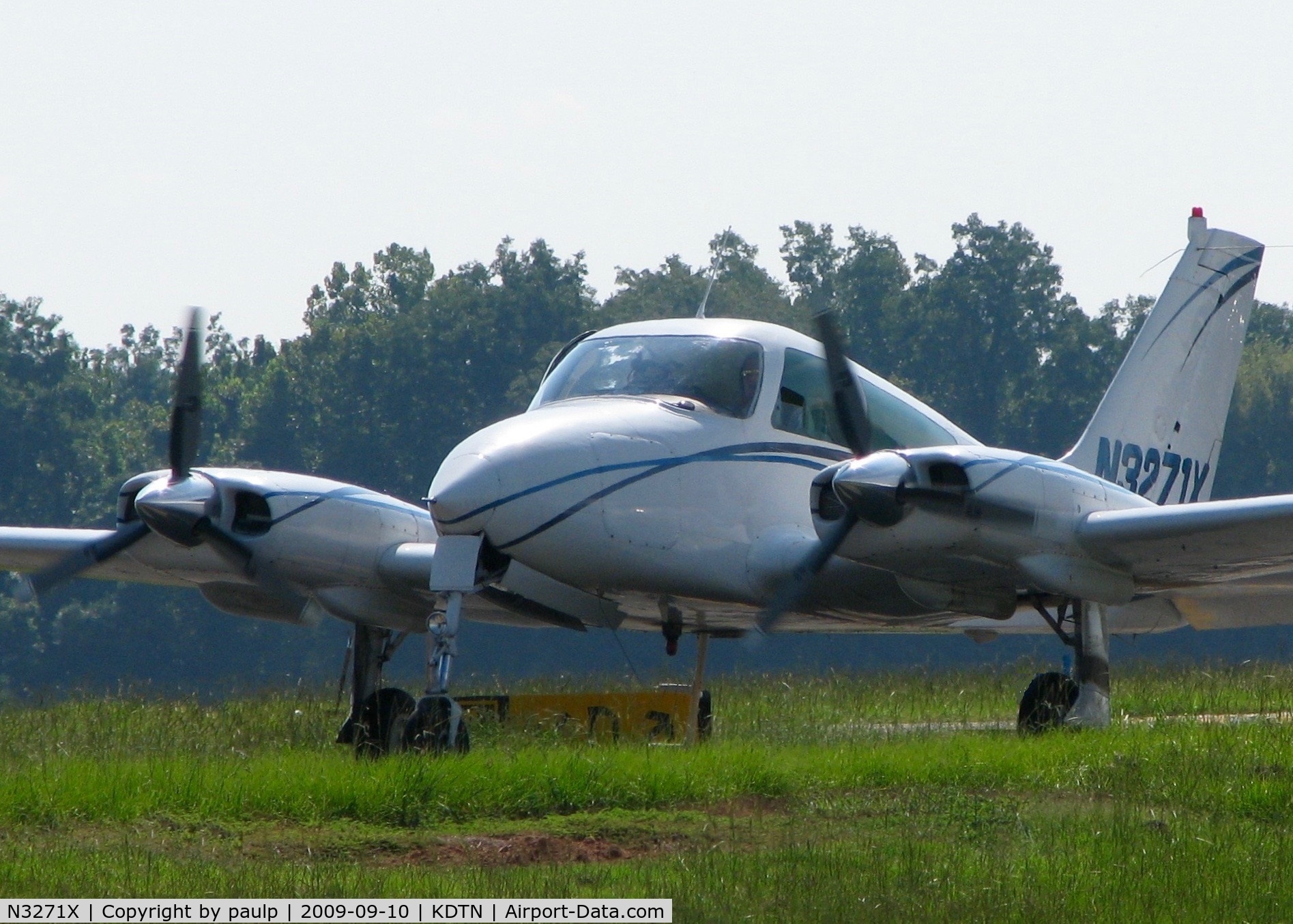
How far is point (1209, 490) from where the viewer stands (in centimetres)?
1662

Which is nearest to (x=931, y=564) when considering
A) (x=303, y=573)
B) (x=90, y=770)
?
(x=303, y=573)

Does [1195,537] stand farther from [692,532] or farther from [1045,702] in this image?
[692,532]

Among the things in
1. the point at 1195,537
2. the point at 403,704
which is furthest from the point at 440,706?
the point at 1195,537

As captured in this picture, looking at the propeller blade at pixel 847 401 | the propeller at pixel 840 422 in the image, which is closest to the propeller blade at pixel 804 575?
the propeller at pixel 840 422

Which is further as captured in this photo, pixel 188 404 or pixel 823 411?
pixel 823 411

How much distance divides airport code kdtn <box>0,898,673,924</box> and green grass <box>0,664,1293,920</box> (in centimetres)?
26

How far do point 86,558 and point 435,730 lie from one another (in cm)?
439

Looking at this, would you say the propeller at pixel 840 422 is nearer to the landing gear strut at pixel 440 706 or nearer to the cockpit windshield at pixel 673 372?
the cockpit windshield at pixel 673 372

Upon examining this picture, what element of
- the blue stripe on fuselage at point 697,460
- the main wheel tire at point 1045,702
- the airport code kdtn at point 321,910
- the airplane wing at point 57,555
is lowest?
the airport code kdtn at point 321,910

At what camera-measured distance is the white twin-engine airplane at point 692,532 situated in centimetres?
1098

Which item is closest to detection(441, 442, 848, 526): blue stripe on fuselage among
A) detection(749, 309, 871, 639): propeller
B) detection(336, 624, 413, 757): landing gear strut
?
detection(749, 309, 871, 639): propeller

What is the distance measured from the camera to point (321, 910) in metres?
6.44

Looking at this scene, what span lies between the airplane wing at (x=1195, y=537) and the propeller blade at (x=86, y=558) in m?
7.54

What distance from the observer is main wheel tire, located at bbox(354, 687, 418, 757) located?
481 inches
